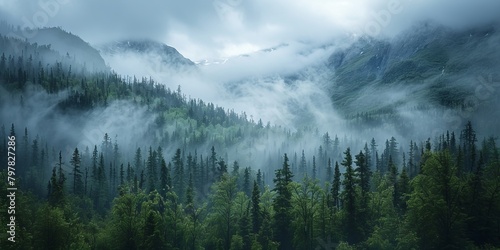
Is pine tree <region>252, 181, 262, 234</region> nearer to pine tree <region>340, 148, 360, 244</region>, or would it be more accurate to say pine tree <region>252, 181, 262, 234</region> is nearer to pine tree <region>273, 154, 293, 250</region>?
pine tree <region>273, 154, 293, 250</region>

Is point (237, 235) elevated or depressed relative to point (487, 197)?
depressed

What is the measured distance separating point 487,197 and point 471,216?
3.61 m

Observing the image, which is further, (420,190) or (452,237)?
(420,190)

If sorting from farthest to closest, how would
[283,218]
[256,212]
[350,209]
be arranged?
1. [256,212]
2. [283,218]
3. [350,209]

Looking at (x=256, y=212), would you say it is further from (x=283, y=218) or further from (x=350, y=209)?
(x=350, y=209)

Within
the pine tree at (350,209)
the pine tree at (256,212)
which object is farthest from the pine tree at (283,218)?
the pine tree at (350,209)

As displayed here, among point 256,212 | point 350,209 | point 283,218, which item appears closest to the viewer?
point 350,209

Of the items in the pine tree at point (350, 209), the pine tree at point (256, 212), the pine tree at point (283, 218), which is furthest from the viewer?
the pine tree at point (256, 212)

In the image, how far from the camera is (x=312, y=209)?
77188 mm

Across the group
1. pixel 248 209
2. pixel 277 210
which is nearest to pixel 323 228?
pixel 277 210

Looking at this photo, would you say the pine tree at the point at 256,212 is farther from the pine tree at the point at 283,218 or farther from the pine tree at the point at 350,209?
the pine tree at the point at 350,209

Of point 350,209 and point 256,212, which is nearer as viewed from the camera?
point 350,209

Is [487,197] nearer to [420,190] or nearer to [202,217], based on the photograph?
[420,190]

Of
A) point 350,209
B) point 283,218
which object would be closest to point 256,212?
point 283,218
